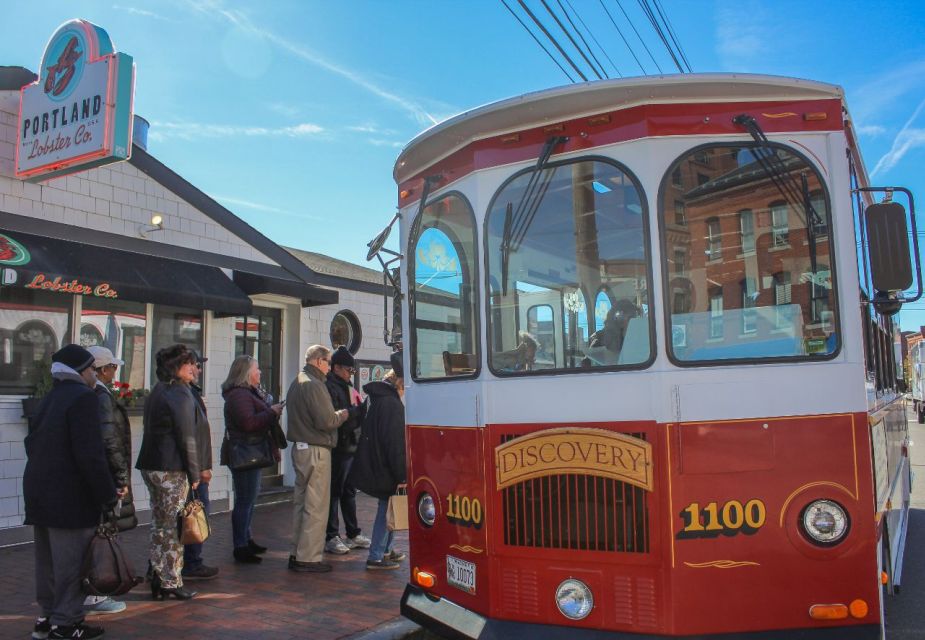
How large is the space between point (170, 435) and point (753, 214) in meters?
3.94

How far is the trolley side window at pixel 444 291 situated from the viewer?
381 cm

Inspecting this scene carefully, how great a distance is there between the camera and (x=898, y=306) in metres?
3.61

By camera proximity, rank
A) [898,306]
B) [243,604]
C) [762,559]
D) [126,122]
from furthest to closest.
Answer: [126,122] → [243,604] → [898,306] → [762,559]

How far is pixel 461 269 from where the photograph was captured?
3908 mm

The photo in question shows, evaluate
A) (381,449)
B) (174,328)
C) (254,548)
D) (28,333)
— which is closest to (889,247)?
(381,449)

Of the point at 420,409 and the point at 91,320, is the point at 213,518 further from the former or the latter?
the point at 420,409

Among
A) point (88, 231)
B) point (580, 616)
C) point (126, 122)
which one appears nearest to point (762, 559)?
point (580, 616)

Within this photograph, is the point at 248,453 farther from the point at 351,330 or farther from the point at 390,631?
the point at 351,330

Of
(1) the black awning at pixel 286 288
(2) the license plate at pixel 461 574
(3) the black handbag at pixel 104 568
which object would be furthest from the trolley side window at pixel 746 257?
(1) the black awning at pixel 286 288

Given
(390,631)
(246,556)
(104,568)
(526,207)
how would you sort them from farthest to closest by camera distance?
(246,556), (390,631), (104,568), (526,207)

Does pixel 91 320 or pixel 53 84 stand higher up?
pixel 53 84

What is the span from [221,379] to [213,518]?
5.28 feet

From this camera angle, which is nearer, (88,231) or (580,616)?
(580,616)

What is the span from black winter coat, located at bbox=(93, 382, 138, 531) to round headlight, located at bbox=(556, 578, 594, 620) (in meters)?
2.74
